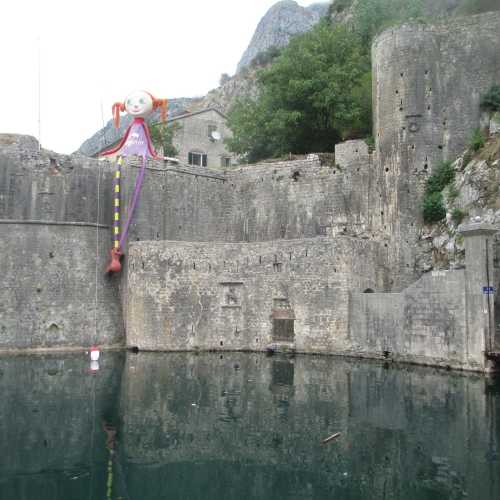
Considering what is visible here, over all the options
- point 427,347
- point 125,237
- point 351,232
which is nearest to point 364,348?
point 427,347

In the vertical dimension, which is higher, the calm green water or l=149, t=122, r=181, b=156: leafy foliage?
l=149, t=122, r=181, b=156: leafy foliage

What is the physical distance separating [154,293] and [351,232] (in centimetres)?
894

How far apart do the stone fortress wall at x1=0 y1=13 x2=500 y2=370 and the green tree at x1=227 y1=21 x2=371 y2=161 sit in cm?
375

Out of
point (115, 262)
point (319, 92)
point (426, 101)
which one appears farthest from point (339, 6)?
point (115, 262)

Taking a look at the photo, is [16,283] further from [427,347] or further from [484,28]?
[484,28]

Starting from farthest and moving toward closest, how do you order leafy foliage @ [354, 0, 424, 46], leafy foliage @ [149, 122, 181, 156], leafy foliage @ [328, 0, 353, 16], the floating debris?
leafy foliage @ [328, 0, 353, 16] < leafy foliage @ [149, 122, 181, 156] < leafy foliage @ [354, 0, 424, 46] < the floating debris

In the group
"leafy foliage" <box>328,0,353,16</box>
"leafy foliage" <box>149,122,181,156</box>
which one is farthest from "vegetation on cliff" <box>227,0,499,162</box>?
"leafy foliage" <box>328,0,353,16</box>

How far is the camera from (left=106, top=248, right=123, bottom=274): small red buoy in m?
24.2

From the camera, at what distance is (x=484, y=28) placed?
81.5 feet

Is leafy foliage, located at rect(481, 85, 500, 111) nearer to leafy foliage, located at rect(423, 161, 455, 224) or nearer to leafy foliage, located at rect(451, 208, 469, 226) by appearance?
leafy foliage, located at rect(423, 161, 455, 224)

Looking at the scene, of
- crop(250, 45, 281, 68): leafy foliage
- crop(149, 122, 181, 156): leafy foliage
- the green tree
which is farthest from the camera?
crop(250, 45, 281, 68): leafy foliage

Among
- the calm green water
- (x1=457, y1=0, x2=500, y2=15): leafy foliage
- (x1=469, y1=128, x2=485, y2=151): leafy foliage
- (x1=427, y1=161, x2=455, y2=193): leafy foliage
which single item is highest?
(x1=457, y1=0, x2=500, y2=15): leafy foliage

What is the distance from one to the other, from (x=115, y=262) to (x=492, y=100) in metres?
15.9

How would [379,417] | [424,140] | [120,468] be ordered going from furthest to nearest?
1. [424,140]
2. [379,417]
3. [120,468]
